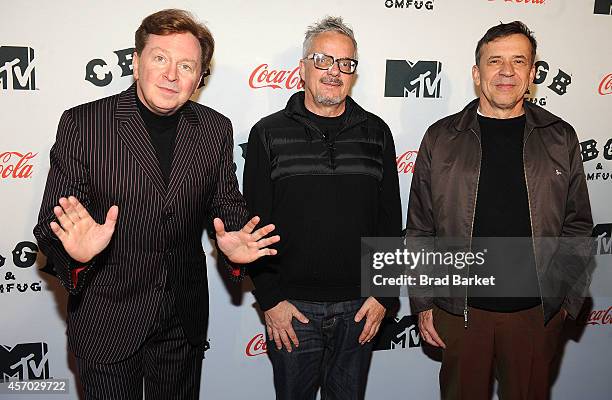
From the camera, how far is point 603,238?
3.10m

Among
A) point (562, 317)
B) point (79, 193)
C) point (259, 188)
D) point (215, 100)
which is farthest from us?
point (215, 100)

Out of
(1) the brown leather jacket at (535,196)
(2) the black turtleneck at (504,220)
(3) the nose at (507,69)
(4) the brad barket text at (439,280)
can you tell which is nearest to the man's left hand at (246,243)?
(4) the brad barket text at (439,280)

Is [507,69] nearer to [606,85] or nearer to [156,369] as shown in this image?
[606,85]

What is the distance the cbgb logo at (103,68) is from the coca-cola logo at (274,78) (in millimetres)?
564

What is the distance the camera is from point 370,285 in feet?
7.27

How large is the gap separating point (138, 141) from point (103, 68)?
2.97ft

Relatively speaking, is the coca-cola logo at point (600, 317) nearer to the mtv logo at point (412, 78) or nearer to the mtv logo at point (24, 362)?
the mtv logo at point (412, 78)

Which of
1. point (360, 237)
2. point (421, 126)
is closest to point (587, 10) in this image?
point (421, 126)

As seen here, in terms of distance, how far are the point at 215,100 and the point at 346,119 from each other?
748 millimetres

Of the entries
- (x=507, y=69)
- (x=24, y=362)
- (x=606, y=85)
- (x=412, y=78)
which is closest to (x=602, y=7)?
(x=606, y=85)

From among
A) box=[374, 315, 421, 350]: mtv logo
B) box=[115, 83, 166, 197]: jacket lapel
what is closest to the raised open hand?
box=[115, 83, 166, 197]: jacket lapel

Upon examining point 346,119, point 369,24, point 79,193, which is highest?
point 369,24

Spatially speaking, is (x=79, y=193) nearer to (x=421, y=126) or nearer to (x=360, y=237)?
(x=360, y=237)

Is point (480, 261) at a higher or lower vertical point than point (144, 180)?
lower
